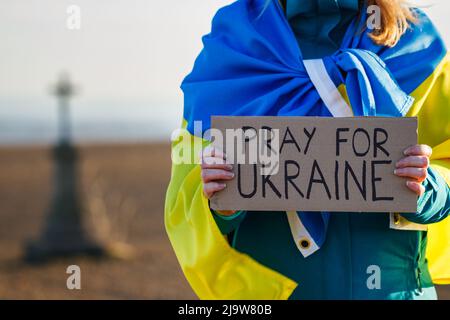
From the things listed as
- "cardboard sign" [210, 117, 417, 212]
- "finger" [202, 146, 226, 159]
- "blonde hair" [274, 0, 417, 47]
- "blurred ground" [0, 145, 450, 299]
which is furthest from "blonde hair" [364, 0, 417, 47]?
"blurred ground" [0, 145, 450, 299]

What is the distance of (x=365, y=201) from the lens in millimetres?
2740

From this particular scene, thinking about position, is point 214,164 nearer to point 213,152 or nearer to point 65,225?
point 213,152

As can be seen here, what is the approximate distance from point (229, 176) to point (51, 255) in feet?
25.1

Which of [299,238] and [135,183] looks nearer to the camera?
[299,238]

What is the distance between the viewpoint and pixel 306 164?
2.77m

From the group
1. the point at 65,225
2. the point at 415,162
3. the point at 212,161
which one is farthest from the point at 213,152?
the point at 65,225

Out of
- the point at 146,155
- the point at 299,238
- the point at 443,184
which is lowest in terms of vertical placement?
the point at 146,155

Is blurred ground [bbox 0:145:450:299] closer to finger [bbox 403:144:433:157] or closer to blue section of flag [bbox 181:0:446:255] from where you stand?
blue section of flag [bbox 181:0:446:255]

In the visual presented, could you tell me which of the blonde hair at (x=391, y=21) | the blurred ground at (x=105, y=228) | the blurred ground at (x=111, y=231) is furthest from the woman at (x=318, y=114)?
the blurred ground at (x=111, y=231)

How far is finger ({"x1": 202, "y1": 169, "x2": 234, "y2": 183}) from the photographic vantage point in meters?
2.71

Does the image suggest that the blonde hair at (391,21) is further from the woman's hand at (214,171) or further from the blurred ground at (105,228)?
the blurred ground at (105,228)

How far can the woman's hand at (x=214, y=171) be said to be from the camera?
271 cm
